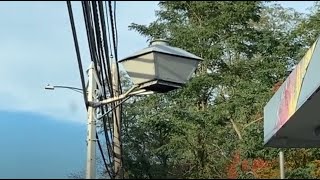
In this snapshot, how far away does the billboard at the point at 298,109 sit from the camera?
10039mm

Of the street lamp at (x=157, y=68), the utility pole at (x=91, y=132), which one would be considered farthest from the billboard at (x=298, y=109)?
the street lamp at (x=157, y=68)

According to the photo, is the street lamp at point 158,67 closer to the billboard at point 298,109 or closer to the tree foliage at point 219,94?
the billboard at point 298,109

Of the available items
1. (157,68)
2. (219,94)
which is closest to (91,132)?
(157,68)


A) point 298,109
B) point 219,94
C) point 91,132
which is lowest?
point 91,132

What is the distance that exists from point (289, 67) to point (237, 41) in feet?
9.12

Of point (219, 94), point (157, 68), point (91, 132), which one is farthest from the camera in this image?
point (219, 94)

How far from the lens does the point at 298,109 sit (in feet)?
36.4

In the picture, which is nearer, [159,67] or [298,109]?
[159,67]

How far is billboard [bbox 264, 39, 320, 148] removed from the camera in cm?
1004

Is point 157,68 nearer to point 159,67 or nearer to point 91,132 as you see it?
point 159,67

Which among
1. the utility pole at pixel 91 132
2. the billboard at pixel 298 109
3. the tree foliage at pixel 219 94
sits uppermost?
the tree foliage at pixel 219 94

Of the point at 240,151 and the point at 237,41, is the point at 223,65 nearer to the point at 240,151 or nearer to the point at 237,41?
the point at 237,41

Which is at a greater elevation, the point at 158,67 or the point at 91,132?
the point at 158,67

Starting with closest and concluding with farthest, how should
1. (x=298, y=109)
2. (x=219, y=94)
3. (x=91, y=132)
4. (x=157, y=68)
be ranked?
(x=157, y=68)
(x=91, y=132)
(x=298, y=109)
(x=219, y=94)
